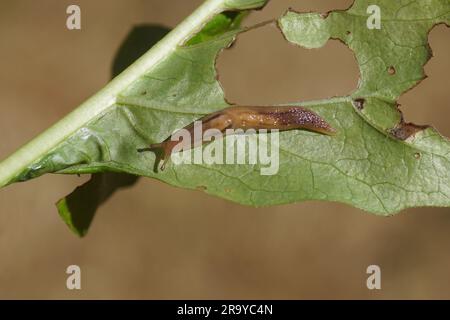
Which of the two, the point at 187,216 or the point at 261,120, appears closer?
the point at 261,120

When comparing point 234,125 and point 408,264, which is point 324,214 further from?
point 234,125

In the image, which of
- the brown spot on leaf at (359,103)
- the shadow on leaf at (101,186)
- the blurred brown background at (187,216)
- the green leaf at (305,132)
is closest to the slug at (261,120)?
the green leaf at (305,132)

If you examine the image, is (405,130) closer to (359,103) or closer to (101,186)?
(359,103)

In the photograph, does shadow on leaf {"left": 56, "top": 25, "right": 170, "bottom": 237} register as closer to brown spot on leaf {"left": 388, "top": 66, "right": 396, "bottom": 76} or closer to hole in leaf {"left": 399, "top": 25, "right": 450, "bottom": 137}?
brown spot on leaf {"left": 388, "top": 66, "right": 396, "bottom": 76}

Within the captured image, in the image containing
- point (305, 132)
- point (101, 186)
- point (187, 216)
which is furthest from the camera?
point (187, 216)

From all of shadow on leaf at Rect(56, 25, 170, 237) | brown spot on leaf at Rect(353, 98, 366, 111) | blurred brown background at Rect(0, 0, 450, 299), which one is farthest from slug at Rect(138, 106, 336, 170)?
blurred brown background at Rect(0, 0, 450, 299)

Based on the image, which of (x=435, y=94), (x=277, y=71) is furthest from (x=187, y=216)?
(x=435, y=94)
